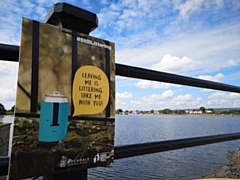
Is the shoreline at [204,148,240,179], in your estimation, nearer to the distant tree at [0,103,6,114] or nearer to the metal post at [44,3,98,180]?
the metal post at [44,3,98,180]

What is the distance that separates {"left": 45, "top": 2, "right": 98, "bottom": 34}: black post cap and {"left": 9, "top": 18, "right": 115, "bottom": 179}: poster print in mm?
67

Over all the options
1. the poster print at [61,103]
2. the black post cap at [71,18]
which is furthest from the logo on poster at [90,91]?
the black post cap at [71,18]

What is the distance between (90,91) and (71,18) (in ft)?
0.88

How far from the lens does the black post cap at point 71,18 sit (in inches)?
26.7

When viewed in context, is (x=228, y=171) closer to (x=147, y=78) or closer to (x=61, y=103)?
(x=147, y=78)

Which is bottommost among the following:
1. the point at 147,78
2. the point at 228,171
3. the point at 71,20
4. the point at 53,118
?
the point at 228,171

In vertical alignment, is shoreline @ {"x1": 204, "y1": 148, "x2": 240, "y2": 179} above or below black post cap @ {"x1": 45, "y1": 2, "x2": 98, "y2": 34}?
below

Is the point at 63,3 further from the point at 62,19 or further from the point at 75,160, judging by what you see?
the point at 75,160

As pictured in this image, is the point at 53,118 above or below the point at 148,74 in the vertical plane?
below

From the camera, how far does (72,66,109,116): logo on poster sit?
637 mm

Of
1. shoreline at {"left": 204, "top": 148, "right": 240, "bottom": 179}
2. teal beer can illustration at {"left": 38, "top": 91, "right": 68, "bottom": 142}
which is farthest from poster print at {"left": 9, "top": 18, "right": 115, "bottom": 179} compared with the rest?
shoreline at {"left": 204, "top": 148, "right": 240, "bottom": 179}

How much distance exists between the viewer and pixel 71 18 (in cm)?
70

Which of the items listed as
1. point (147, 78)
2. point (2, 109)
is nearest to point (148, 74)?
point (147, 78)

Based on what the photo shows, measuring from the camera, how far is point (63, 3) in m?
0.68
